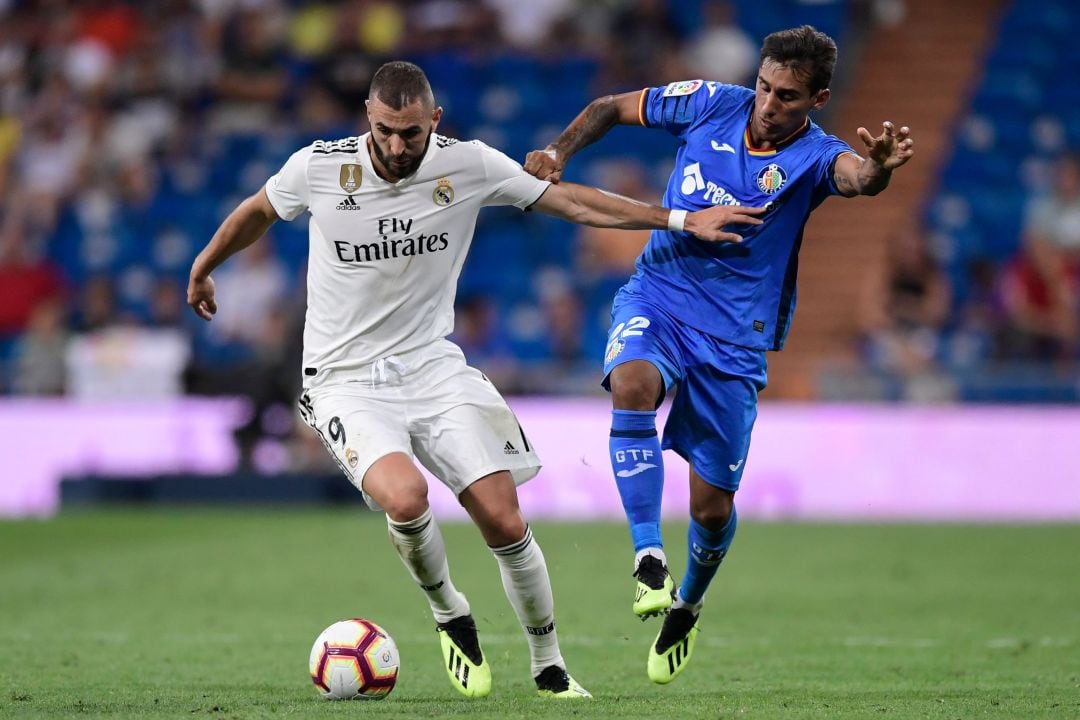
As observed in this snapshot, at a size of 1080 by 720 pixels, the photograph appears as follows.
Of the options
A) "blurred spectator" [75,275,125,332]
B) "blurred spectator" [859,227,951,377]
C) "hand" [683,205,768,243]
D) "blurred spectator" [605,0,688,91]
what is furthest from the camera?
"blurred spectator" [605,0,688,91]

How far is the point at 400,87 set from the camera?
6695mm

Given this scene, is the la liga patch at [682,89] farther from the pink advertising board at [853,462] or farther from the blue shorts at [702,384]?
the pink advertising board at [853,462]

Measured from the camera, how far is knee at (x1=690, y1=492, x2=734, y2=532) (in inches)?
298

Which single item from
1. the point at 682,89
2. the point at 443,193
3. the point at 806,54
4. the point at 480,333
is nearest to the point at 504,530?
the point at 443,193

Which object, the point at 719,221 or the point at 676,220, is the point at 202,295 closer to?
the point at 676,220

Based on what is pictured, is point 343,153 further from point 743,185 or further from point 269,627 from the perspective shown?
point 269,627

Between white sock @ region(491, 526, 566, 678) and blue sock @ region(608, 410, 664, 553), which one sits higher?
blue sock @ region(608, 410, 664, 553)

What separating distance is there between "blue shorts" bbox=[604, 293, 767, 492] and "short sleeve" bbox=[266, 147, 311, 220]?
4.93 feet

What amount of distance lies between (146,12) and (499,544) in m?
17.0

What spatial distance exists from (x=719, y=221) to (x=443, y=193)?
3.95 ft

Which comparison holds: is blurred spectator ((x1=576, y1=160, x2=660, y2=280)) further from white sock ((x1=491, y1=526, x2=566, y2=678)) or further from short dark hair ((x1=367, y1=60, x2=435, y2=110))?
short dark hair ((x1=367, y1=60, x2=435, y2=110))

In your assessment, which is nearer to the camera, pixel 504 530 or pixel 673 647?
pixel 504 530

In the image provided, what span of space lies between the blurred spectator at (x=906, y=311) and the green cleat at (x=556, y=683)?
9609mm

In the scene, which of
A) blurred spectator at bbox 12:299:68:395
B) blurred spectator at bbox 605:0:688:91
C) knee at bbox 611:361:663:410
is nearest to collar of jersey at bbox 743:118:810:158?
knee at bbox 611:361:663:410
